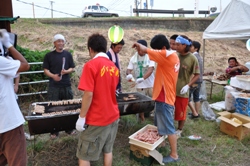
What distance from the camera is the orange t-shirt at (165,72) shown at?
2.83m

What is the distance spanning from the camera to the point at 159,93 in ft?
9.89

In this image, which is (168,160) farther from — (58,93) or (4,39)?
(4,39)

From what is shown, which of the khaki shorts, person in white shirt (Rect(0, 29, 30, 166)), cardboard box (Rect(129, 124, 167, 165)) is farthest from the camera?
cardboard box (Rect(129, 124, 167, 165))

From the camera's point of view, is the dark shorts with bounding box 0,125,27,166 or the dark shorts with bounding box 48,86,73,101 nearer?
the dark shorts with bounding box 0,125,27,166

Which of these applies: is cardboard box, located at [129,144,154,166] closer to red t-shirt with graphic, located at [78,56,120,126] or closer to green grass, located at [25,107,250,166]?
green grass, located at [25,107,250,166]

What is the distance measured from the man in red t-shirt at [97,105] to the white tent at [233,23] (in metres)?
4.99

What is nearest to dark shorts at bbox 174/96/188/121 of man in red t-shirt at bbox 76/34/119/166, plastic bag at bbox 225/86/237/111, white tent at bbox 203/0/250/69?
man in red t-shirt at bbox 76/34/119/166

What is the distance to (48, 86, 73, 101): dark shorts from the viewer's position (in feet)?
12.4

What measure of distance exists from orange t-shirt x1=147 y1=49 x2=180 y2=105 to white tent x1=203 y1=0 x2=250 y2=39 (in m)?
3.96

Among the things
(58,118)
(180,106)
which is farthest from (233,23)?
(58,118)

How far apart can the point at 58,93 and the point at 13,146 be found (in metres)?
1.79

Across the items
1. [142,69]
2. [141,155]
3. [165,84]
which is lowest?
[141,155]

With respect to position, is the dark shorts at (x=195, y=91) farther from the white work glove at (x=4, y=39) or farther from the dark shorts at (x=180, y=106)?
the white work glove at (x=4, y=39)

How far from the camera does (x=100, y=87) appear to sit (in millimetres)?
2221
